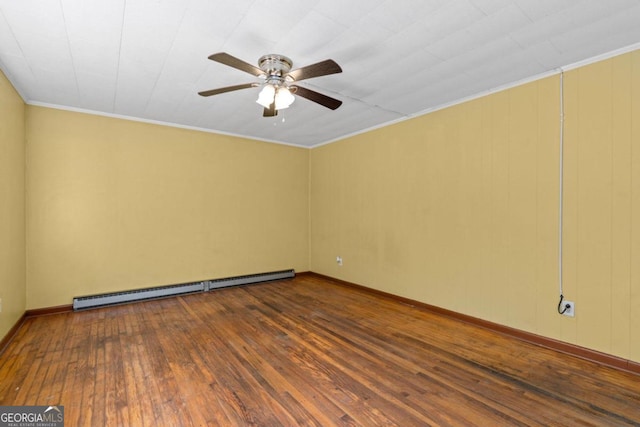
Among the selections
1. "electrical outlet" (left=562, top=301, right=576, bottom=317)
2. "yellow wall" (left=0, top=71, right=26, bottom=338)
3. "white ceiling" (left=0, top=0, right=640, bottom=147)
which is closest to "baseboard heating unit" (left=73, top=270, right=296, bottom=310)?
"yellow wall" (left=0, top=71, right=26, bottom=338)

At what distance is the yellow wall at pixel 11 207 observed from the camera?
2695mm

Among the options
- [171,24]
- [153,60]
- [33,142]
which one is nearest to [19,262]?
[33,142]

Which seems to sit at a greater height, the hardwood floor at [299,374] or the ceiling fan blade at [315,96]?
the ceiling fan blade at [315,96]

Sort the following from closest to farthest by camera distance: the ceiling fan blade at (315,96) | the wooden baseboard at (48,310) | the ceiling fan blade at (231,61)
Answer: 1. the ceiling fan blade at (231,61)
2. the ceiling fan blade at (315,96)
3. the wooden baseboard at (48,310)

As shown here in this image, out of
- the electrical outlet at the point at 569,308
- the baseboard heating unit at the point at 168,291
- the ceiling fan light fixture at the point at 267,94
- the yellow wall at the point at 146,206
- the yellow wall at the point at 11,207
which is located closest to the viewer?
the ceiling fan light fixture at the point at 267,94

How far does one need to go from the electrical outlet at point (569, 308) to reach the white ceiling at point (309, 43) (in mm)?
2072

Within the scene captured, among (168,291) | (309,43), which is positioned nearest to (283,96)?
(309,43)

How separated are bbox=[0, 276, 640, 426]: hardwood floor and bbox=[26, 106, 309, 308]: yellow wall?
68 centimetres

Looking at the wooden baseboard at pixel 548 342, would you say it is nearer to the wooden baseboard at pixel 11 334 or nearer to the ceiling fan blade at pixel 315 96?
the ceiling fan blade at pixel 315 96

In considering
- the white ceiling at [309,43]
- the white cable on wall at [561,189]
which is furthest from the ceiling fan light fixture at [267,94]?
the white cable on wall at [561,189]

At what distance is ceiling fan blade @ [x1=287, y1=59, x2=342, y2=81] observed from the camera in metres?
1.90

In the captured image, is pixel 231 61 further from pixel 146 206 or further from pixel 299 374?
pixel 146 206

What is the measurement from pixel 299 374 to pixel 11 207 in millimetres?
3254

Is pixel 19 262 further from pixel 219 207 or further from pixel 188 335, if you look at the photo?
pixel 219 207
